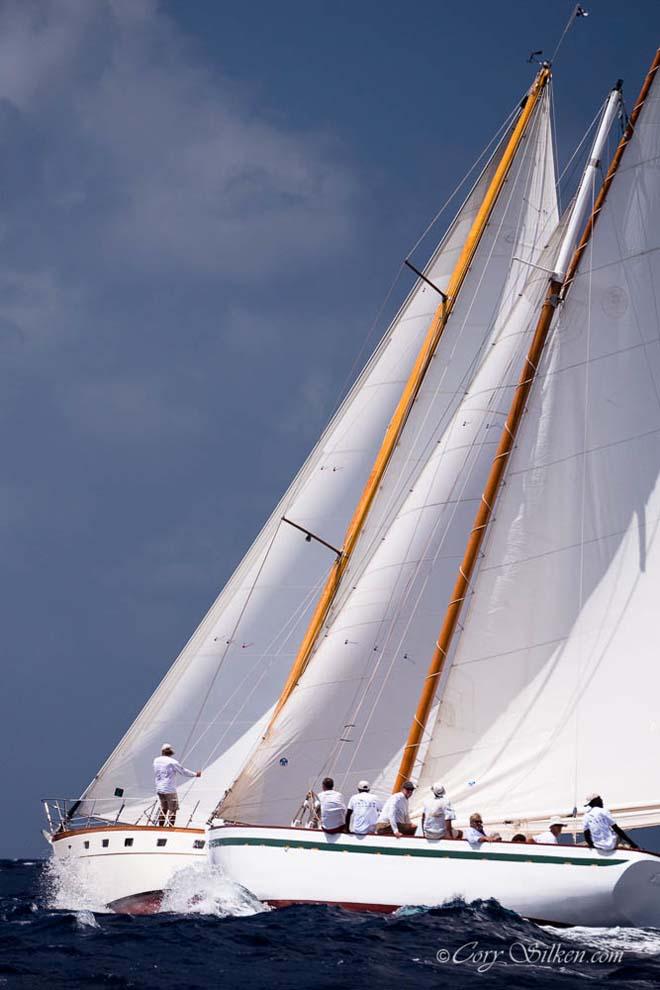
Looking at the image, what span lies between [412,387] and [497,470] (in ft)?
17.9

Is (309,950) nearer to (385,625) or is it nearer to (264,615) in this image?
(385,625)

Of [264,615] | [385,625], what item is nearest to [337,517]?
[264,615]

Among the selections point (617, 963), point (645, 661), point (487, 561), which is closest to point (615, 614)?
point (645, 661)

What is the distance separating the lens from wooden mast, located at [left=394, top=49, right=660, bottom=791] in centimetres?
1733

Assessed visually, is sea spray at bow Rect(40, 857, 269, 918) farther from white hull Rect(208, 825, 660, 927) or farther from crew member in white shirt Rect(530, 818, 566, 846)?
crew member in white shirt Rect(530, 818, 566, 846)

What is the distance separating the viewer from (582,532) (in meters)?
18.0

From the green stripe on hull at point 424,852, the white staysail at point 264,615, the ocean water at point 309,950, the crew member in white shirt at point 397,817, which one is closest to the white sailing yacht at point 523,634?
the green stripe on hull at point 424,852

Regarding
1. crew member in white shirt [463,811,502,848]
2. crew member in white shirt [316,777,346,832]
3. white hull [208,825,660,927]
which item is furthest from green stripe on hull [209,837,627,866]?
crew member in white shirt [316,777,346,832]

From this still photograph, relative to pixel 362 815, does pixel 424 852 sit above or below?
below

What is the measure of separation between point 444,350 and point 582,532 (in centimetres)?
708

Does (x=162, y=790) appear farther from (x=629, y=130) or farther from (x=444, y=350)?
(x=629, y=130)

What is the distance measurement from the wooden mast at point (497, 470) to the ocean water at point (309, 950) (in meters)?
3.25

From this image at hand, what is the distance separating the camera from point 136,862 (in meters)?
18.2

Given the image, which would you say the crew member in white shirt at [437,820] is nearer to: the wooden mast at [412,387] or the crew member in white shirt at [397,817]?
the crew member in white shirt at [397,817]
